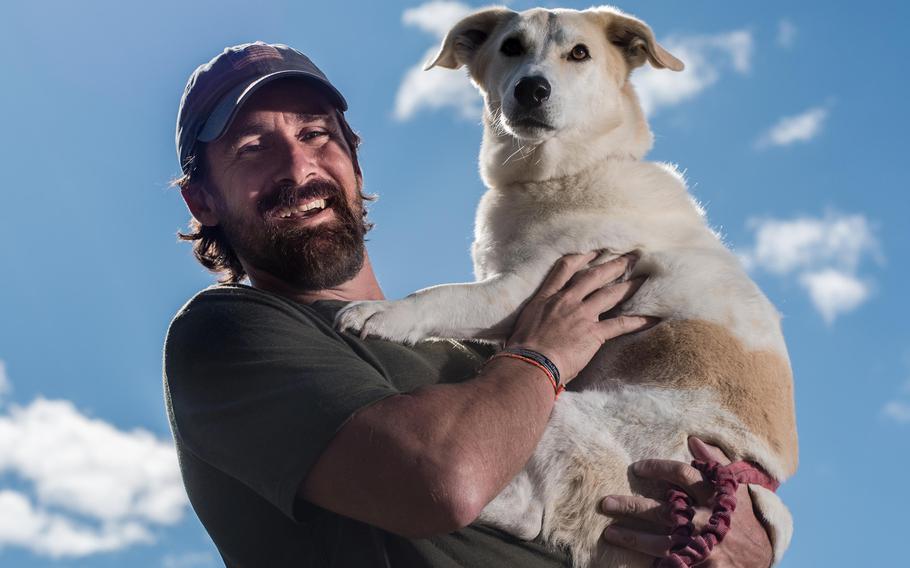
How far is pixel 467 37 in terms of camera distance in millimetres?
3617

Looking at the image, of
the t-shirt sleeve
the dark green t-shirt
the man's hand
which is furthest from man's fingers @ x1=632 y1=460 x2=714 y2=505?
the t-shirt sleeve

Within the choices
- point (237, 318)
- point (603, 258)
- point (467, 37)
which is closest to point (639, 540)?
point (603, 258)

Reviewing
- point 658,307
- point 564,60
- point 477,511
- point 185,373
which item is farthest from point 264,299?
point 564,60

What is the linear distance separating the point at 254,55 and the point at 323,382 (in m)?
1.62

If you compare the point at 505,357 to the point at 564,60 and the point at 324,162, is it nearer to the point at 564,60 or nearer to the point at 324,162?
the point at 324,162

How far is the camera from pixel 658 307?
2.74 metres

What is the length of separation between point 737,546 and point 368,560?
1032mm

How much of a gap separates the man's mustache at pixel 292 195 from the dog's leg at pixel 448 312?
1.94ft

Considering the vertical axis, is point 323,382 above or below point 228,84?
below

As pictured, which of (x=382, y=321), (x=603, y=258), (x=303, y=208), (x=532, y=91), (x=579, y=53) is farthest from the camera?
(x=579, y=53)

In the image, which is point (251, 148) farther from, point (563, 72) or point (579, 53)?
point (579, 53)

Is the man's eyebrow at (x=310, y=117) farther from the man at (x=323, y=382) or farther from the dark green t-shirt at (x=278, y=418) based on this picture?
the dark green t-shirt at (x=278, y=418)

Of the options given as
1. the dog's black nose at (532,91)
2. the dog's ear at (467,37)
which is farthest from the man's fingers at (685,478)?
the dog's ear at (467,37)

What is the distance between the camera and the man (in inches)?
78.3
